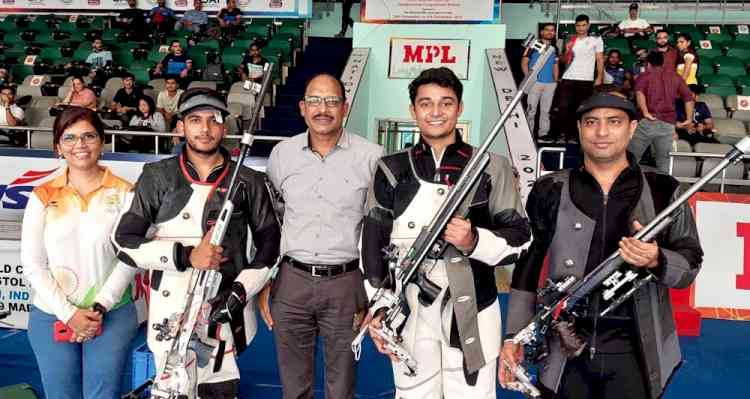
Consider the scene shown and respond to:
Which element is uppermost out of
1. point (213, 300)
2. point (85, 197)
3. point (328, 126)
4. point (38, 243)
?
point (328, 126)

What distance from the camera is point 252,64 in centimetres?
903

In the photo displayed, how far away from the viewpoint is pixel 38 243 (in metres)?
2.41

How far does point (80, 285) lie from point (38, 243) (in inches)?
8.6

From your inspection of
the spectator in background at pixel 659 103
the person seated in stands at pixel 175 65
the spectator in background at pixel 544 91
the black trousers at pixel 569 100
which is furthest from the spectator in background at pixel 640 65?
the person seated in stands at pixel 175 65

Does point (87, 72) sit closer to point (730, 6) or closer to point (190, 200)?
point (190, 200)

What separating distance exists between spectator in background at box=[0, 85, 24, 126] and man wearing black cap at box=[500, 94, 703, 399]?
25.4ft

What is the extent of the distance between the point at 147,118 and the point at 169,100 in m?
0.66

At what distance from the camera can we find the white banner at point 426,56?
9.66m

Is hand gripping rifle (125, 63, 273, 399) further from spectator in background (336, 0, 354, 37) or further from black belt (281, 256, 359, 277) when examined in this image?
spectator in background (336, 0, 354, 37)

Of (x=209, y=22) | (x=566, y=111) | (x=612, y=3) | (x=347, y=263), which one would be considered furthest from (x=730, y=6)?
(x=347, y=263)

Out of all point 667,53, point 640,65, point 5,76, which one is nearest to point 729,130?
point 640,65

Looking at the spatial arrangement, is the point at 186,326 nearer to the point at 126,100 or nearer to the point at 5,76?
the point at 126,100

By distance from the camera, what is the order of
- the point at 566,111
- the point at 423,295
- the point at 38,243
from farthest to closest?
1. the point at 566,111
2. the point at 38,243
3. the point at 423,295

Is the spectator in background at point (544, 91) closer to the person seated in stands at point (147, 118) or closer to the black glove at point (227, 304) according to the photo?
the person seated in stands at point (147, 118)
